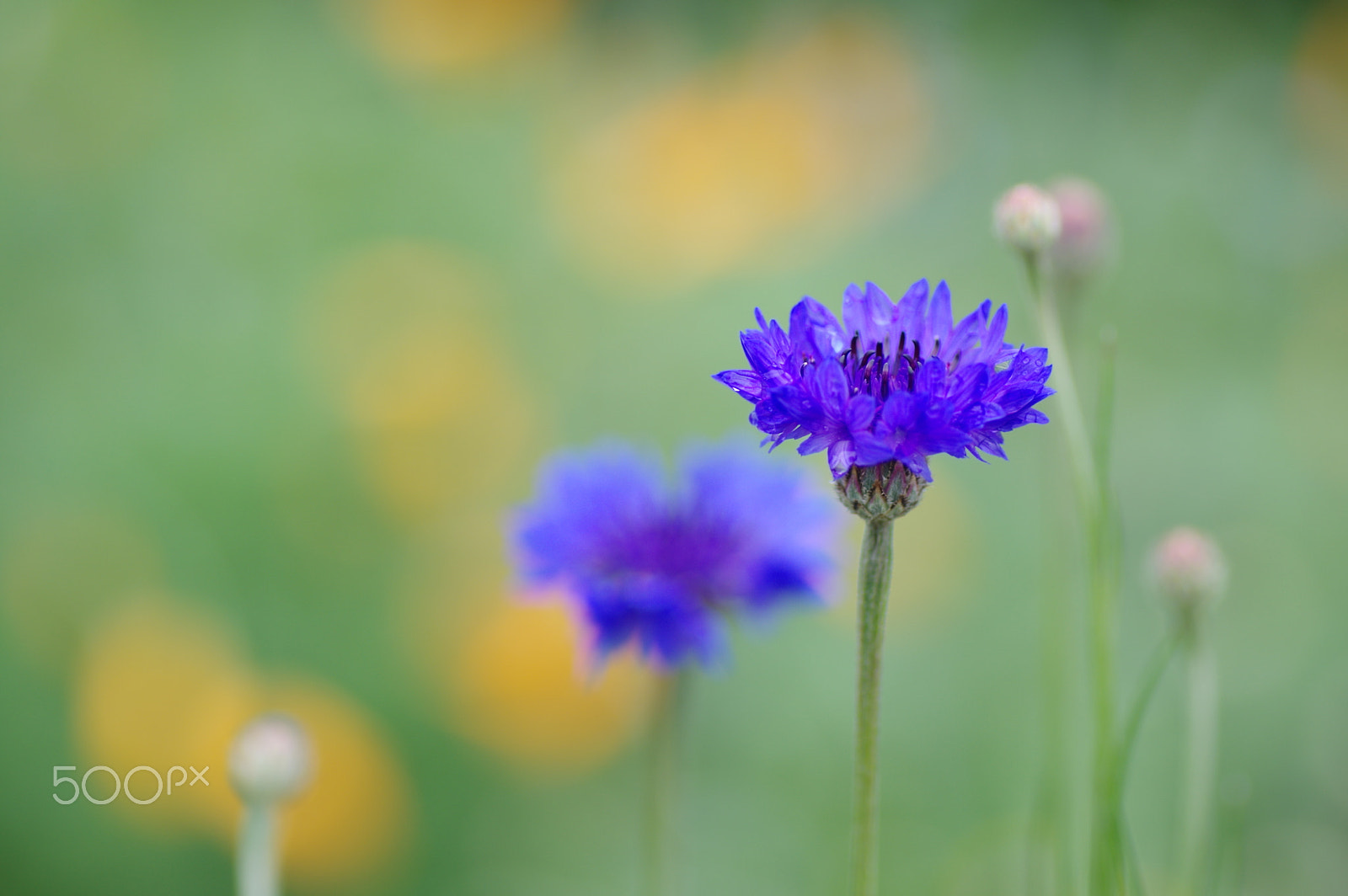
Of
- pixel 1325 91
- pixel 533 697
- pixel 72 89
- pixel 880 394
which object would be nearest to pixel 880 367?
pixel 880 394

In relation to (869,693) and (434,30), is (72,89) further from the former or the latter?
(869,693)

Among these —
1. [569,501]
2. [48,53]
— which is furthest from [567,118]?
[569,501]

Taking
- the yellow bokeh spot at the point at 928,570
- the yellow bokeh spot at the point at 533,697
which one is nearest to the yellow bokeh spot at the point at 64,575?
the yellow bokeh spot at the point at 533,697

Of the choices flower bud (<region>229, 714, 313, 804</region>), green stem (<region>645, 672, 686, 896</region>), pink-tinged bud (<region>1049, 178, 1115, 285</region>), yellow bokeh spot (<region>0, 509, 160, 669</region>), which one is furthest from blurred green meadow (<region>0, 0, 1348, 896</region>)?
flower bud (<region>229, 714, 313, 804</region>)

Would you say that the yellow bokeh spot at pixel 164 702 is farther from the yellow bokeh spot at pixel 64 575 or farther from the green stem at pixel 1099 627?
the green stem at pixel 1099 627

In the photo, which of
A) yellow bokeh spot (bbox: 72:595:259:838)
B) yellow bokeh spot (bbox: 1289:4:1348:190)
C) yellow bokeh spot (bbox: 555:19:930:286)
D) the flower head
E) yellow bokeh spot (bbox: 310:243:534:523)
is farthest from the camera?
yellow bokeh spot (bbox: 1289:4:1348:190)

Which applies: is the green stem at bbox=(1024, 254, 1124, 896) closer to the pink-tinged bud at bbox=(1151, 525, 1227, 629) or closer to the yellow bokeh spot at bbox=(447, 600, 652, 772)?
the pink-tinged bud at bbox=(1151, 525, 1227, 629)
